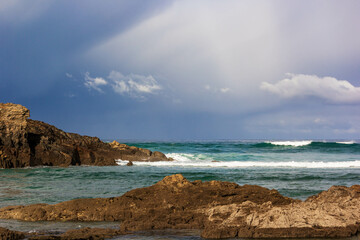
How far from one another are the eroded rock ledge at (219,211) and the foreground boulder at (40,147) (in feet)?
42.7

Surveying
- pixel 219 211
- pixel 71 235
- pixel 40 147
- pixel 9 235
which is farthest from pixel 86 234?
pixel 40 147

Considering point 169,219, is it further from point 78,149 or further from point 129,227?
point 78,149

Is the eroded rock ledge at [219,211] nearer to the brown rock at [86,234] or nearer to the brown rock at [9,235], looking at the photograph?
the brown rock at [86,234]

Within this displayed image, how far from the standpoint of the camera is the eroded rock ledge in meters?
5.87

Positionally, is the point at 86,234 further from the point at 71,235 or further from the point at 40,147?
the point at 40,147

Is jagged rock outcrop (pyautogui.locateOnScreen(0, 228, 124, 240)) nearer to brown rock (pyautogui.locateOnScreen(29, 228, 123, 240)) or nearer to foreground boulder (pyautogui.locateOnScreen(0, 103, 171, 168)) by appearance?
brown rock (pyautogui.locateOnScreen(29, 228, 123, 240))

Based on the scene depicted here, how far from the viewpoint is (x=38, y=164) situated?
66.8 feet

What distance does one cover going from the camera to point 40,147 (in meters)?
21.1

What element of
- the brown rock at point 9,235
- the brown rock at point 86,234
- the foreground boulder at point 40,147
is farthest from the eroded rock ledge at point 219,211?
the foreground boulder at point 40,147

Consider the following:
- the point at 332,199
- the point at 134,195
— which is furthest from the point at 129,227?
the point at 332,199

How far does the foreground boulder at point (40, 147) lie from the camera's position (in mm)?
19672

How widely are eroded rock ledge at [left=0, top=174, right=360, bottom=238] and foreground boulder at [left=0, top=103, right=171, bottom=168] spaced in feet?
42.7

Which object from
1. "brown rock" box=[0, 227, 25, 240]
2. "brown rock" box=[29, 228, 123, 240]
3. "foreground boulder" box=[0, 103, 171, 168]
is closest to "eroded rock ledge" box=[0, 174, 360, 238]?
"brown rock" box=[29, 228, 123, 240]

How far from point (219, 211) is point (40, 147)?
16.7m
